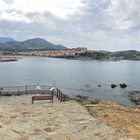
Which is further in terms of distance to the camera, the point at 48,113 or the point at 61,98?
the point at 61,98

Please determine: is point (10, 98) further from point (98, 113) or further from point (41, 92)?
point (98, 113)

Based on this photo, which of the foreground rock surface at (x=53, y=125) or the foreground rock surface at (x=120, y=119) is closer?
the foreground rock surface at (x=53, y=125)

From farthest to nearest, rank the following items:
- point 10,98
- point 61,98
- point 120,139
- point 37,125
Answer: point 10,98
point 61,98
point 37,125
point 120,139

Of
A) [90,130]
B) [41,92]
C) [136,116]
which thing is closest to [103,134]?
[90,130]

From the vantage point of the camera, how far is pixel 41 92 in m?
29.2

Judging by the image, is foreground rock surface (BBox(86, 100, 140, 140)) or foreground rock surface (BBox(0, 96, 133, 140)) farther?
foreground rock surface (BBox(86, 100, 140, 140))

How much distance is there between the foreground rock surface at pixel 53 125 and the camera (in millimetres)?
9148

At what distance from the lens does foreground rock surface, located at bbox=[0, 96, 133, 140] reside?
915cm

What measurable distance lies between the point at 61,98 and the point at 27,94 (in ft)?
16.5

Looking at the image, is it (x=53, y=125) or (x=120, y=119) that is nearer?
(x=53, y=125)

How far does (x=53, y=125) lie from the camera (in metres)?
10.4

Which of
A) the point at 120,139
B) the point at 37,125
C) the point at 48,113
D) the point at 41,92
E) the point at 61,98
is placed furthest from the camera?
the point at 41,92

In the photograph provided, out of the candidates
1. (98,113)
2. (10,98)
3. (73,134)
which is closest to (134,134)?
(73,134)

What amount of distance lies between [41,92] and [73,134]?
19.9 meters
